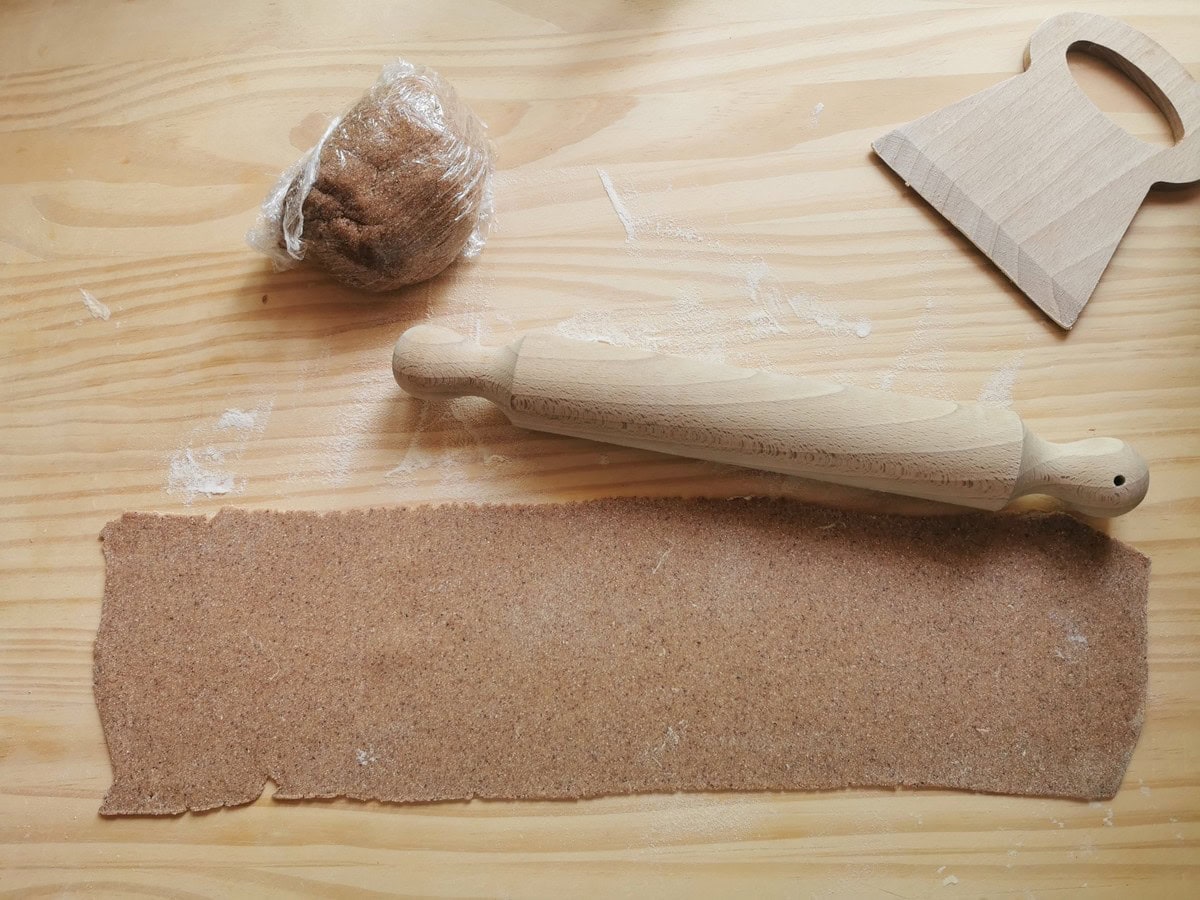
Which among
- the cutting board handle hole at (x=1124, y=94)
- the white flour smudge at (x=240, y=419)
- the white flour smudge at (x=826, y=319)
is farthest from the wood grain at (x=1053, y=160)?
the white flour smudge at (x=240, y=419)

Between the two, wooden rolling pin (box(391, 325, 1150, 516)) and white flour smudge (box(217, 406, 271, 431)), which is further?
white flour smudge (box(217, 406, 271, 431))

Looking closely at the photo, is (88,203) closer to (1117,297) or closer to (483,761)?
(483,761)

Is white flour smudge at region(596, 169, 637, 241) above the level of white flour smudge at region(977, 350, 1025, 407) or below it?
above

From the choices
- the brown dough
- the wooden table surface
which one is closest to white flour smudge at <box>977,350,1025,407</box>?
the wooden table surface

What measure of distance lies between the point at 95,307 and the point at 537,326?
487 mm

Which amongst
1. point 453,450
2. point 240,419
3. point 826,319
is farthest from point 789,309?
point 240,419

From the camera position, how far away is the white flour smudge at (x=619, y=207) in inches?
39.0

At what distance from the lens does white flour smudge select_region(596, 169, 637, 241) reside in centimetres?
99

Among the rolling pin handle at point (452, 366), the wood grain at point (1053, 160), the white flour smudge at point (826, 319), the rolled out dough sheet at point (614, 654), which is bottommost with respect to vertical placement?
the rolled out dough sheet at point (614, 654)

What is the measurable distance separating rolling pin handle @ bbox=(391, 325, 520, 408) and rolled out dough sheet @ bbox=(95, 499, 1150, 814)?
12cm

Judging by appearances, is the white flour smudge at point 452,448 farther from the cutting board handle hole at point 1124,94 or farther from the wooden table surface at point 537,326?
the cutting board handle hole at point 1124,94

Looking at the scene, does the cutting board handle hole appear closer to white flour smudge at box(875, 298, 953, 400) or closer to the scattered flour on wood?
white flour smudge at box(875, 298, 953, 400)

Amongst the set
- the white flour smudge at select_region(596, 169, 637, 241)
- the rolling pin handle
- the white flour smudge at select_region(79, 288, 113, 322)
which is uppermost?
the white flour smudge at select_region(596, 169, 637, 241)

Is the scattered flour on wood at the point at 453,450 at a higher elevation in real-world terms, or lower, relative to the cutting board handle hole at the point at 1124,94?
lower
